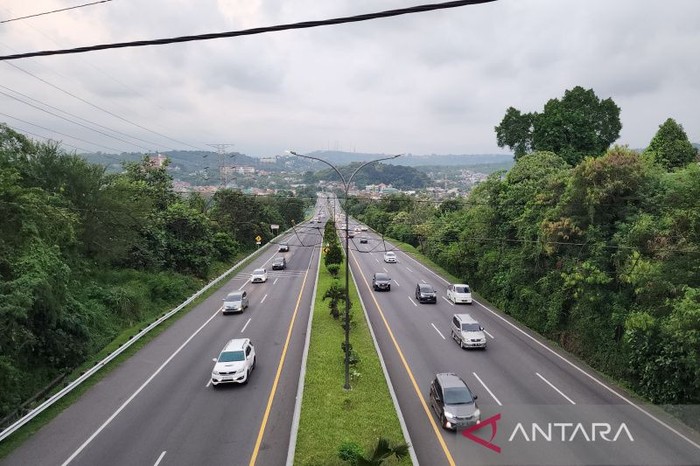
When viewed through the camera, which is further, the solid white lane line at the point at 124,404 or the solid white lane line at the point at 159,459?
the solid white lane line at the point at 124,404

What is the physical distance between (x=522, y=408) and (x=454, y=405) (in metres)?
3.55

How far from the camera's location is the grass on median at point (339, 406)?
14.6m

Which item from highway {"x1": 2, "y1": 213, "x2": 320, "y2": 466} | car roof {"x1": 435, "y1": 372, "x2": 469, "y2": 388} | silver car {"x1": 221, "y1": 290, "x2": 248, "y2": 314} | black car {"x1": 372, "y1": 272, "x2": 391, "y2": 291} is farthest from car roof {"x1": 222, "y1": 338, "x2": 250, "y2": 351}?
black car {"x1": 372, "y1": 272, "x2": 391, "y2": 291}

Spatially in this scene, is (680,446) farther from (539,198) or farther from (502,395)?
(539,198)

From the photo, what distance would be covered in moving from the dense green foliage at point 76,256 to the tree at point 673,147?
43.3 metres

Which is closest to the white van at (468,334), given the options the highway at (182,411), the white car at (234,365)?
the highway at (182,411)

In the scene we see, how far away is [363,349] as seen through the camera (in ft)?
81.3

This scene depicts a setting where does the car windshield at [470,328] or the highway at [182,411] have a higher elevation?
the car windshield at [470,328]

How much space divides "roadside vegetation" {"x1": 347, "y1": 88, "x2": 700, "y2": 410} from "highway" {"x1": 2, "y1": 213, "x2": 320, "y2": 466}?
1466 cm

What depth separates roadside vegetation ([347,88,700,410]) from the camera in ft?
58.1

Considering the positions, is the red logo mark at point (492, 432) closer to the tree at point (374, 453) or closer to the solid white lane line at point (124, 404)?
the tree at point (374, 453)

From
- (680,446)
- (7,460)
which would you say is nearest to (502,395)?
(680,446)

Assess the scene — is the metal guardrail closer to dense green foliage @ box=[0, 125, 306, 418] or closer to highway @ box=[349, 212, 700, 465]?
dense green foliage @ box=[0, 125, 306, 418]

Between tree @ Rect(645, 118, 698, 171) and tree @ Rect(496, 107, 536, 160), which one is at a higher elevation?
tree @ Rect(496, 107, 536, 160)
